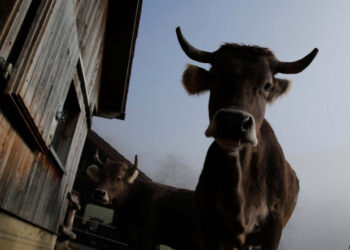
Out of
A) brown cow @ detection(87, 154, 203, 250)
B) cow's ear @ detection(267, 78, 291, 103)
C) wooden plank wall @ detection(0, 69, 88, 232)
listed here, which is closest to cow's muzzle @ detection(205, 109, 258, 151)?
cow's ear @ detection(267, 78, 291, 103)

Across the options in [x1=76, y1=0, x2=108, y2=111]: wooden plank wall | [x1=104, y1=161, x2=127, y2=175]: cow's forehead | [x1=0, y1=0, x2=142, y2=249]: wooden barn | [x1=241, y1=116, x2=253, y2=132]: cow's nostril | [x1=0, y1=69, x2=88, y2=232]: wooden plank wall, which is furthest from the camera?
[x1=104, y1=161, x2=127, y2=175]: cow's forehead

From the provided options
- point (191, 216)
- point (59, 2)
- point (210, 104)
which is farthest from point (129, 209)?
point (59, 2)

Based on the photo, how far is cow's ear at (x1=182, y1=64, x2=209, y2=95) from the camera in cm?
370

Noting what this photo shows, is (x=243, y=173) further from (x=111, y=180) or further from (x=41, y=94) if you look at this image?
(x=111, y=180)

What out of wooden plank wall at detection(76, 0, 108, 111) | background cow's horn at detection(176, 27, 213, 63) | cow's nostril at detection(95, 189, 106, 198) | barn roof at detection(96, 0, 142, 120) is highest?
barn roof at detection(96, 0, 142, 120)

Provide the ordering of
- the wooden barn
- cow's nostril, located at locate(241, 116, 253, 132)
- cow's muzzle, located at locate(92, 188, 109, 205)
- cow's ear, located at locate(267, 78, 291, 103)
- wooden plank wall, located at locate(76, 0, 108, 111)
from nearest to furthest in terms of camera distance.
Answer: the wooden barn < cow's nostril, located at locate(241, 116, 253, 132) < cow's ear, located at locate(267, 78, 291, 103) < wooden plank wall, located at locate(76, 0, 108, 111) < cow's muzzle, located at locate(92, 188, 109, 205)

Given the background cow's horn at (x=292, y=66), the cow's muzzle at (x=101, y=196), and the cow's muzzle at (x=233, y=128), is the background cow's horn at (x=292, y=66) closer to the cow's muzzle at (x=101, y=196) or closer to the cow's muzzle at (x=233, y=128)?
the cow's muzzle at (x=233, y=128)

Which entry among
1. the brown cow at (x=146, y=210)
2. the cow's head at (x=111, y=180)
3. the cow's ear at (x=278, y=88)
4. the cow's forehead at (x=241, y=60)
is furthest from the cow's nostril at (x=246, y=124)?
the cow's head at (x=111, y=180)

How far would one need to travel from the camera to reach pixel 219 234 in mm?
3414

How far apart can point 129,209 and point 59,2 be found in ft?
20.8

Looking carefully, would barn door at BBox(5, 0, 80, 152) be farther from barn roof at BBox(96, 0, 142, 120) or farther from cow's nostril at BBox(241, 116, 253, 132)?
barn roof at BBox(96, 0, 142, 120)

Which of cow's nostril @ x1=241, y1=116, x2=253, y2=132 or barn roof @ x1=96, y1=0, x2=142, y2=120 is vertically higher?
barn roof @ x1=96, y1=0, x2=142, y2=120

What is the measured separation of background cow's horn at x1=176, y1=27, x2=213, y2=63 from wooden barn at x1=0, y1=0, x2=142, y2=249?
1241 millimetres

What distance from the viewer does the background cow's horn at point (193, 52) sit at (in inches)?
141
